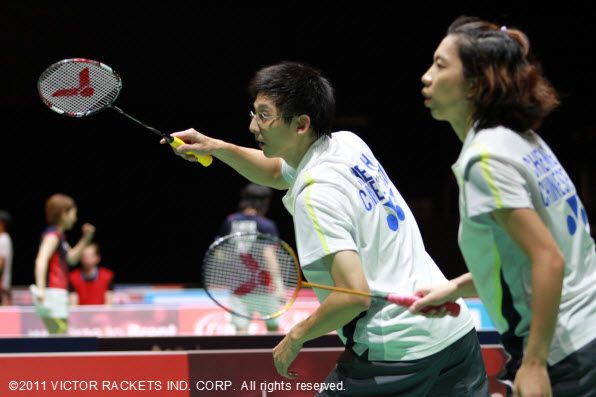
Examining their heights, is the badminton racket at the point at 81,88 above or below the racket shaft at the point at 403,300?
above

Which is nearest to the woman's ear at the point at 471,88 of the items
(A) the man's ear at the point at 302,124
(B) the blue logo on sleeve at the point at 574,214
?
(B) the blue logo on sleeve at the point at 574,214

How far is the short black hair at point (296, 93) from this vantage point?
256 cm

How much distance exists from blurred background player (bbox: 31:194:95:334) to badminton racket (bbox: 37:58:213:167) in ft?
11.4

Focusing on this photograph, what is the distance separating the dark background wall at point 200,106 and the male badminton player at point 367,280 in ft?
25.3

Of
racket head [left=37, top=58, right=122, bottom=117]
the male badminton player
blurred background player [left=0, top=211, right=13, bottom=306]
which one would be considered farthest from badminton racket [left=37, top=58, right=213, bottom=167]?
blurred background player [left=0, top=211, right=13, bottom=306]

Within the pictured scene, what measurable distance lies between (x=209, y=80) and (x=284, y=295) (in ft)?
27.1

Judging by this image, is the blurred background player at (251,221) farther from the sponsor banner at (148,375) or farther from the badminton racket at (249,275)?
the badminton racket at (249,275)

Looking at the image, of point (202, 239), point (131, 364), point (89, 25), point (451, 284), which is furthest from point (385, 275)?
point (202, 239)

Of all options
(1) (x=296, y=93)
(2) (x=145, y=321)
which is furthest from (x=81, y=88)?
(2) (x=145, y=321)

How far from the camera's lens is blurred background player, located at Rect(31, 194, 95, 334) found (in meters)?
6.64

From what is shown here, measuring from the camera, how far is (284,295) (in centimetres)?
288

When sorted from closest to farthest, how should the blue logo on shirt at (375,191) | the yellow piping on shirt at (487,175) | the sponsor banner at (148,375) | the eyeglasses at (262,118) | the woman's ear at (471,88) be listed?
the yellow piping on shirt at (487,175) → the woman's ear at (471,88) → the blue logo on shirt at (375,191) → the eyeglasses at (262,118) → the sponsor banner at (148,375)

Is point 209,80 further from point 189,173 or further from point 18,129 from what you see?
point 18,129

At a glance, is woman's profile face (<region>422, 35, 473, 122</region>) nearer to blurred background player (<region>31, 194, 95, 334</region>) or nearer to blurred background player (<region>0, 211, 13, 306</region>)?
blurred background player (<region>31, 194, 95, 334</region>)
